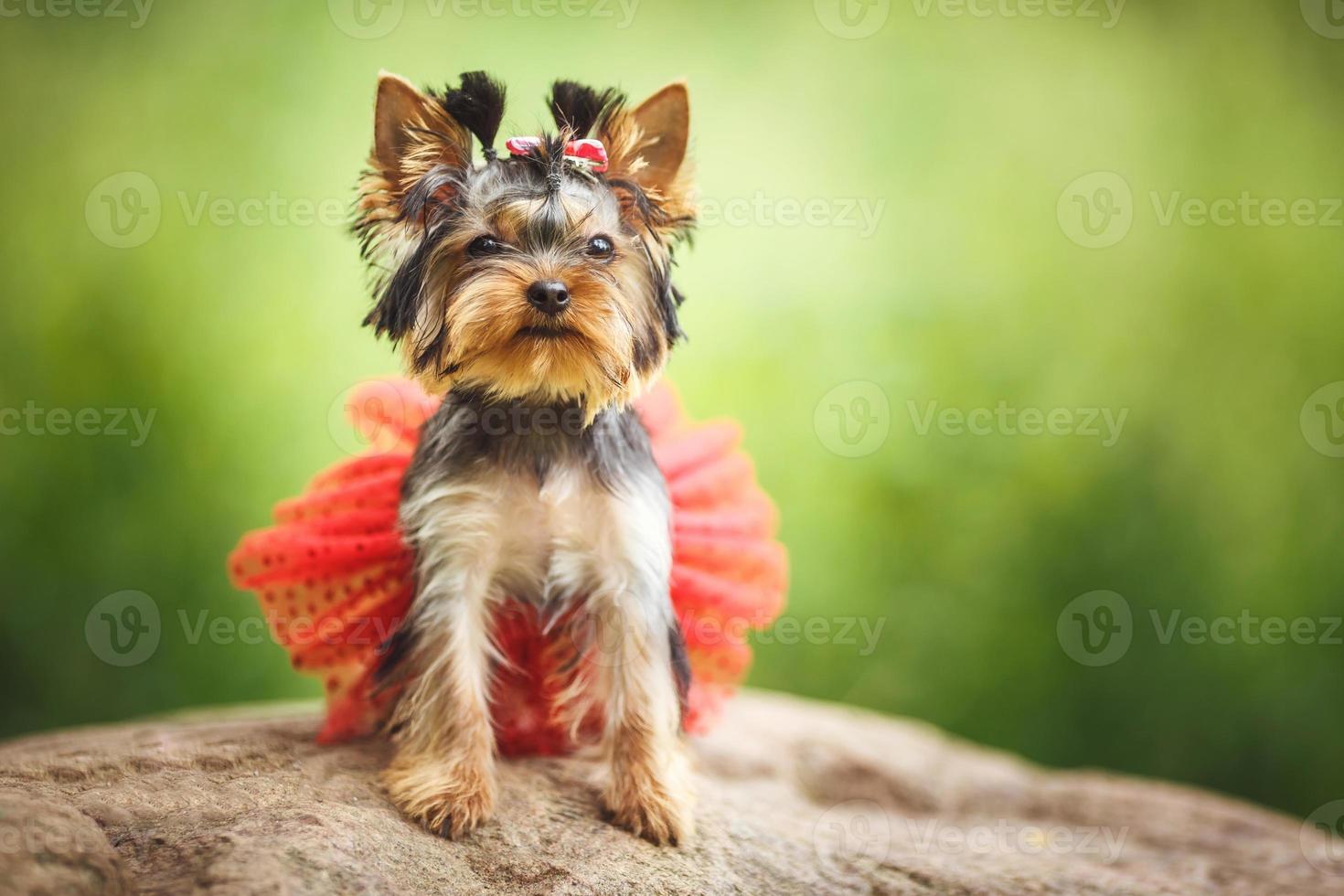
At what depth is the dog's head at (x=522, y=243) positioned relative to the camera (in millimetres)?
2529

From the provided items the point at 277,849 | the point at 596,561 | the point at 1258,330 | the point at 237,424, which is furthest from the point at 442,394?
the point at 1258,330

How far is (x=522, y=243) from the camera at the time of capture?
2590 millimetres

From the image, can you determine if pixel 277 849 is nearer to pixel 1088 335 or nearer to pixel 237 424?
pixel 237 424

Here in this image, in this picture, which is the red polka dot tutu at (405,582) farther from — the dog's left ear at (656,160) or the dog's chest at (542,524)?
the dog's left ear at (656,160)

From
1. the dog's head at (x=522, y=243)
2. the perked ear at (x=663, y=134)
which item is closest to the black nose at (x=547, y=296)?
the dog's head at (x=522, y=243)

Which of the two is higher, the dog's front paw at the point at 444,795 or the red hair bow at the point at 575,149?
the red hair bow at the point at 575,149

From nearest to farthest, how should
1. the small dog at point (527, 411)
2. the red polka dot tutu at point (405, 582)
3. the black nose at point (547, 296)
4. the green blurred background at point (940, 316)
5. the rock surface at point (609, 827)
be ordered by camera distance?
1. the rock surface at point (609, 827)
2. the black nose at point (547, 296)
3. the small dog at point (527, 411)
4. the red polka dot tutu at point (405, 582)
5. the green blurred background at point (940, 316)

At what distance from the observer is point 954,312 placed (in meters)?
5.26

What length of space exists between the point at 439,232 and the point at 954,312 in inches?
134

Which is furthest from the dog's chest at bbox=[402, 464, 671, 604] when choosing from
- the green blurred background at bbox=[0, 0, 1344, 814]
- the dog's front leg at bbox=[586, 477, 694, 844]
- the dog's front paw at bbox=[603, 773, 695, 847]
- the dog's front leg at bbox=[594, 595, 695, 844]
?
the green blurred background at bbox=[0, 0, 1344, 814]

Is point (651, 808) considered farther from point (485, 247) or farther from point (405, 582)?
point (485, 247)

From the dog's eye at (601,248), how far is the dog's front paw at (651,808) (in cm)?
145

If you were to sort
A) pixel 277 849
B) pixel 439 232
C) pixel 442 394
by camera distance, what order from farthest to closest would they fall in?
pixel 442 394 < pixel 439 232 < pixel 277 849

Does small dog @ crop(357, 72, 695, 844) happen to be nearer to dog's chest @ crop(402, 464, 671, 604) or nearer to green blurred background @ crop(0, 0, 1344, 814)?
dog's chest @ crop(402, 464, 671, 604)
